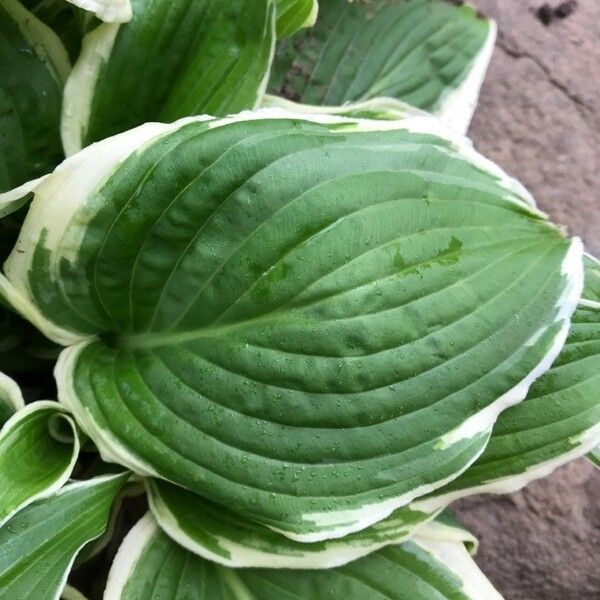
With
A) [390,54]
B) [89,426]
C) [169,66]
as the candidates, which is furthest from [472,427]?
[390,54]

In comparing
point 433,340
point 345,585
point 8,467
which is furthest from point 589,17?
point 8,467

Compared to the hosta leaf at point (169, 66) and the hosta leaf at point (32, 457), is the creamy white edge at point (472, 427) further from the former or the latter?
the hosta leaf at point (169, 66)

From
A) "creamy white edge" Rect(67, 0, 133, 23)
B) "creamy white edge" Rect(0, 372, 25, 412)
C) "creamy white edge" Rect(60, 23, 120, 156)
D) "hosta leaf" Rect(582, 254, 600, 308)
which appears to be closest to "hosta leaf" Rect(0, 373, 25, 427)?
"creamy white edge" Rect(0, 372, 25, 412)

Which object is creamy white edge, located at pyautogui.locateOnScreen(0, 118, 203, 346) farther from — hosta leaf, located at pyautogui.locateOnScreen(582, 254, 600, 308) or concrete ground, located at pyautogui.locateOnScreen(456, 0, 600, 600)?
concrete ground, located at pyautogui.locateOnScreen(456, 0, 600, 600)

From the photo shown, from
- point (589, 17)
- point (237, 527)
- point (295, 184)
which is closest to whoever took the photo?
point (295, 184)

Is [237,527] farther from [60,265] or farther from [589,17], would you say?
[589,17]

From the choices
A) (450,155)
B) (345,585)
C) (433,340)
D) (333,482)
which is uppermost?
(450,155)

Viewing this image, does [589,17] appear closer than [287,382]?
No
